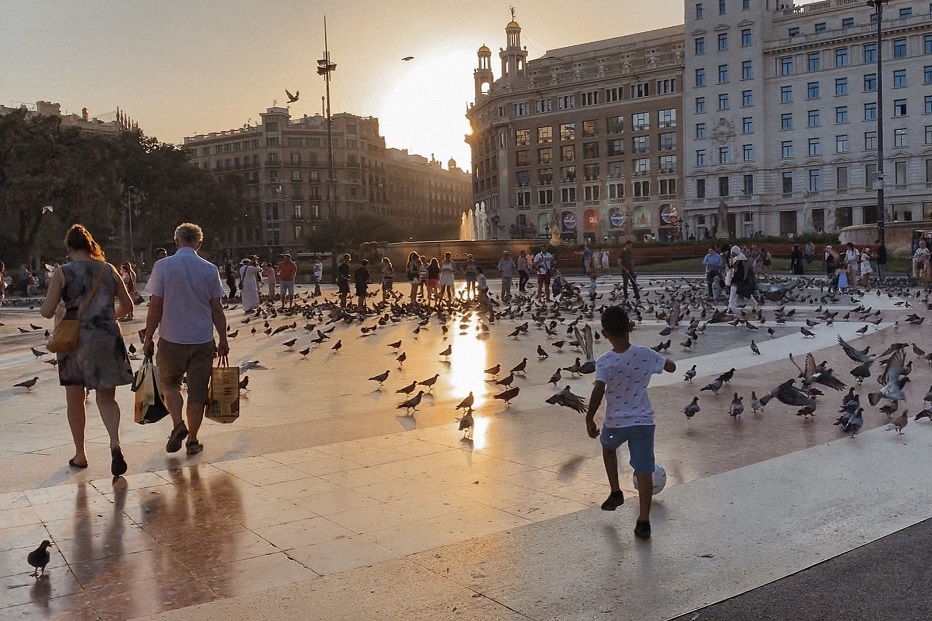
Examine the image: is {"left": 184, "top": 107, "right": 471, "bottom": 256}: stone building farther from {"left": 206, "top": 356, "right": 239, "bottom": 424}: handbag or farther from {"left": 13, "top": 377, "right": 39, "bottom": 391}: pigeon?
{"left": 206, "top": 356, "right": 239, "bottom": 424}: handbag

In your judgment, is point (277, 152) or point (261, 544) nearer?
point (261, 544)

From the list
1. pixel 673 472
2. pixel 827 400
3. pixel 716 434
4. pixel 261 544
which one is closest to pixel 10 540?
Result: pixel 261 544

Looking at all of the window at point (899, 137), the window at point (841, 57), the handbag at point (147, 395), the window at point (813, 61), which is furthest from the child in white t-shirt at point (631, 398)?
the window at point (813, 61)

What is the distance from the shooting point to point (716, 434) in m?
7.48

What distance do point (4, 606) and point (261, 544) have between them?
1.28 metres

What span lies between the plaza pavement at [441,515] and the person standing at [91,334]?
0.51 meters

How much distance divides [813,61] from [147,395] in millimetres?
81255

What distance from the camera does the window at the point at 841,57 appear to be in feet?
248

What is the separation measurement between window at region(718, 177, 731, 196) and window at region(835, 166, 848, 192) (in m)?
9.74

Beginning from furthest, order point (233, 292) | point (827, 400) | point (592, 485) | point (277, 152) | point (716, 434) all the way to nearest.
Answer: point (277, 152) < point (233, 292) < point (827, 400) < point (716, 434) < point (592, 485)

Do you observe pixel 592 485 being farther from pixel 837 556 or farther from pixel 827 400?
pixel 827 400

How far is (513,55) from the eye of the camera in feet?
351

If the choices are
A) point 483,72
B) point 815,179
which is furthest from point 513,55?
point 815,179

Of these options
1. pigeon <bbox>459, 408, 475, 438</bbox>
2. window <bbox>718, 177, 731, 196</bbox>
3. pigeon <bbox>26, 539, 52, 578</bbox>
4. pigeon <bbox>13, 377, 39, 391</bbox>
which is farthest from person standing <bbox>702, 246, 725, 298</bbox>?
window <bbox>718, 177, 731, 196</bbox>
